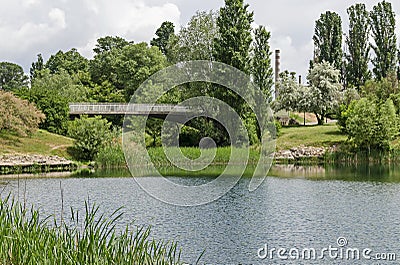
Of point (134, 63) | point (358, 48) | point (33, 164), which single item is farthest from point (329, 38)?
point (33, 164)

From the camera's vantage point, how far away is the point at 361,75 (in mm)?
53531

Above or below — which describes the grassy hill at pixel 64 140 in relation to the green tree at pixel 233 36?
below

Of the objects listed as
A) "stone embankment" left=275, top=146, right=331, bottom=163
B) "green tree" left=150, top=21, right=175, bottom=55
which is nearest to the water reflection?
"stone embankment" left=275, top=146, right=331, bottom=163

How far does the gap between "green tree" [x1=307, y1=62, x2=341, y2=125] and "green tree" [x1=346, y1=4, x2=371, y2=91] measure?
861 centimetres

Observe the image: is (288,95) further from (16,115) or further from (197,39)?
(16,115)

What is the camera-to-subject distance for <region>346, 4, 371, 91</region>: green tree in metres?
53.1

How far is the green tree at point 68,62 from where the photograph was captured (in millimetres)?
65312

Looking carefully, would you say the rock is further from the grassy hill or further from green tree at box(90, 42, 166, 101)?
green tree at box(90, 42, 166, 101)

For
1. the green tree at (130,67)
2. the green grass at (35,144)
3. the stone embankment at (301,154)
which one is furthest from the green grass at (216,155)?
the green tree at (130,67)

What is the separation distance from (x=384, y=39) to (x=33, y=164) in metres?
34.5

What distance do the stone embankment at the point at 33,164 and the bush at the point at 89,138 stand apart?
69.5 inches

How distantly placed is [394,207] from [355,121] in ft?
61.0

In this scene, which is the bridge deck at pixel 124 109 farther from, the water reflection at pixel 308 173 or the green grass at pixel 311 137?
the water reflection at pixel 308 173

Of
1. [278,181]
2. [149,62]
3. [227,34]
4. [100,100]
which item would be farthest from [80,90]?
[278,181]
